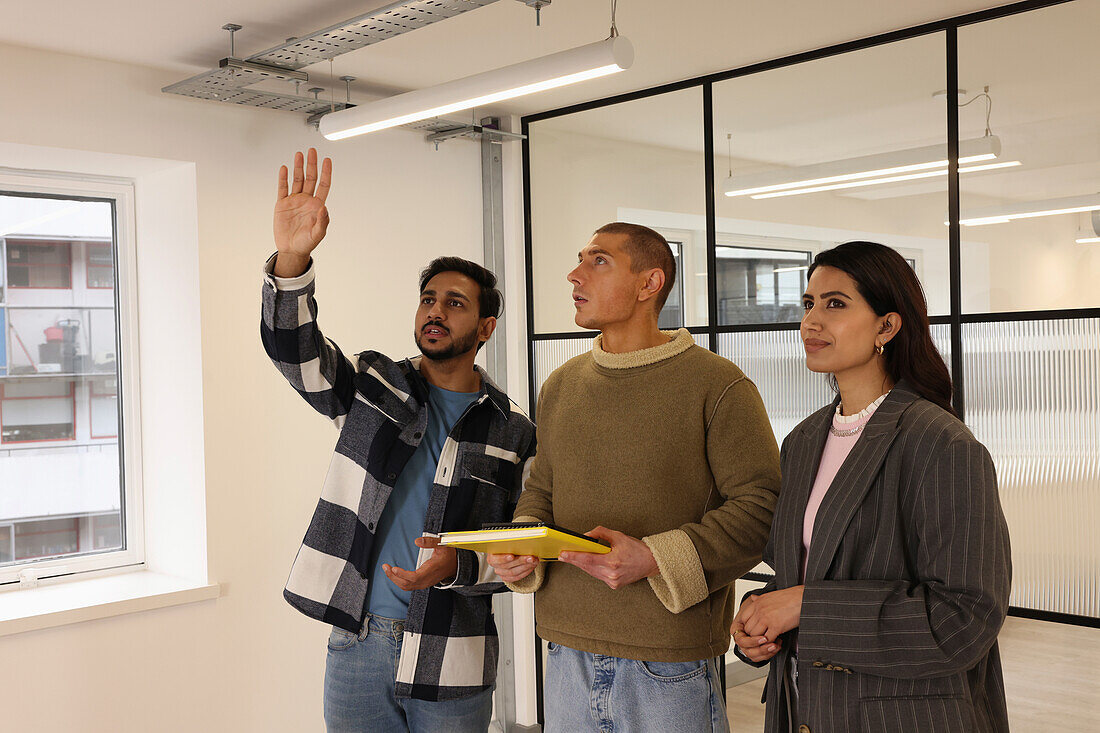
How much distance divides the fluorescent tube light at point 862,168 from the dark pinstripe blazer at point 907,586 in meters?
1.60

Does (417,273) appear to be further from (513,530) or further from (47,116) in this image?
(513,530)

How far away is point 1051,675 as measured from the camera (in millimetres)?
2883

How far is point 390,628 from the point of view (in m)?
2.18

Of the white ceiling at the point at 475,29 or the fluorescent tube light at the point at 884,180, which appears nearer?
the white ceiling at the point at 475,29

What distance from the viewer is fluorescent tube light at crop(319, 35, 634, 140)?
91.3 inches

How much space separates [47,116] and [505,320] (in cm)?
191

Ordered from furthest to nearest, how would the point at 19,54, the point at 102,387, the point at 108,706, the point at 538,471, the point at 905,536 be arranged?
the point at 102,387
the point at 108,706
the point at 19,54
the point at 538,471
the point at 905,536

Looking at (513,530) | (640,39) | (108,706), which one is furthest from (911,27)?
(108,706)

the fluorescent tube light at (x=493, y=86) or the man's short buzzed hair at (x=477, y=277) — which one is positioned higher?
the fluorescent tube light at (x=493, y=86)

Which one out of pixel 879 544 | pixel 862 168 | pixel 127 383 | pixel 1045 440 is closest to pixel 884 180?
pixel 862 168

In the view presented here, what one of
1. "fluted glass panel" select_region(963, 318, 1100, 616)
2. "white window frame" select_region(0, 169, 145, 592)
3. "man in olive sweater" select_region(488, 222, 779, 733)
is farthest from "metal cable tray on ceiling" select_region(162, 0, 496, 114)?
"fluted glass panel" select_region(963, 318, 1100, 616)

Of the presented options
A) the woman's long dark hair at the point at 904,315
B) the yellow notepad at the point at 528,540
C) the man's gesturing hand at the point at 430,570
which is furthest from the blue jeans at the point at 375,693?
the woman's long dark hair at the point at 904,315

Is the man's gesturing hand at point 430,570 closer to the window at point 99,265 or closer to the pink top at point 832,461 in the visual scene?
the pink top at point 832,461

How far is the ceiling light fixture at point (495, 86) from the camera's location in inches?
91.3
